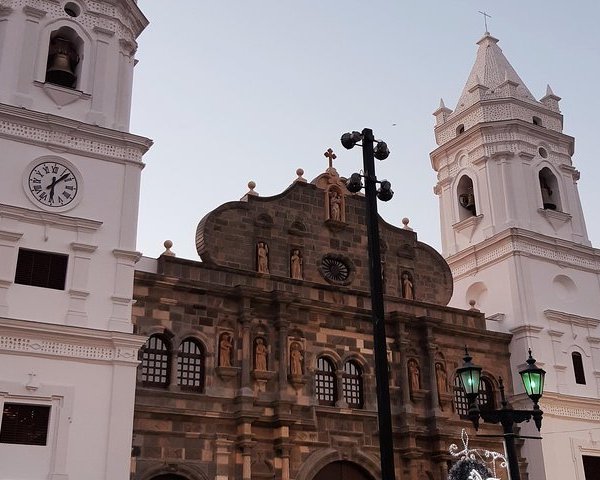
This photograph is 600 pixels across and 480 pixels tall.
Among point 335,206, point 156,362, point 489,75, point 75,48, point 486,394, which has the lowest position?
point 156,362

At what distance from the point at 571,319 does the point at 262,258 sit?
11.5 meters

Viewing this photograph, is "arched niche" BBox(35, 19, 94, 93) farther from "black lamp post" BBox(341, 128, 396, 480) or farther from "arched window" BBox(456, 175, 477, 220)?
"arched window" BBox(456, 175, 477, 220)

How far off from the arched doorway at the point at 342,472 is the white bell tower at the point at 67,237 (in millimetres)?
5910

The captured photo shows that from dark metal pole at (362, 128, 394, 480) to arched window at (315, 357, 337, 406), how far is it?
1078 centimetres

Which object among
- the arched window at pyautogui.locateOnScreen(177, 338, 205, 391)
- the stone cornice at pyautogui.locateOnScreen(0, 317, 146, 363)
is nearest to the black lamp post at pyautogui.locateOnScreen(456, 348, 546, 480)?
the stone cornice at pyautogui.locateOnScreen(0, 317, 146, 363)

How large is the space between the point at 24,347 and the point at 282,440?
6.88 m

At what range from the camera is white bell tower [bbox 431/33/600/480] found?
26.8 m

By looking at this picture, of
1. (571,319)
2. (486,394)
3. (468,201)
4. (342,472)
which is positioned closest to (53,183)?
(342,472)

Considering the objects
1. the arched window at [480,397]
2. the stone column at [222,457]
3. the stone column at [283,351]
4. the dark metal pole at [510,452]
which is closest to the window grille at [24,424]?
the stone column at [222,457]

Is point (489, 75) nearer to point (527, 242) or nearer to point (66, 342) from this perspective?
point (527, 242)

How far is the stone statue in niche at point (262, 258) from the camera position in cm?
2342

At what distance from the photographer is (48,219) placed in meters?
20.0

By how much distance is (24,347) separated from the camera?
1856 centimetres

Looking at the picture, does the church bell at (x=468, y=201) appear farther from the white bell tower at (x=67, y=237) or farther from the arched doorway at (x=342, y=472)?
the white bell tower at (x=67, y=237)
